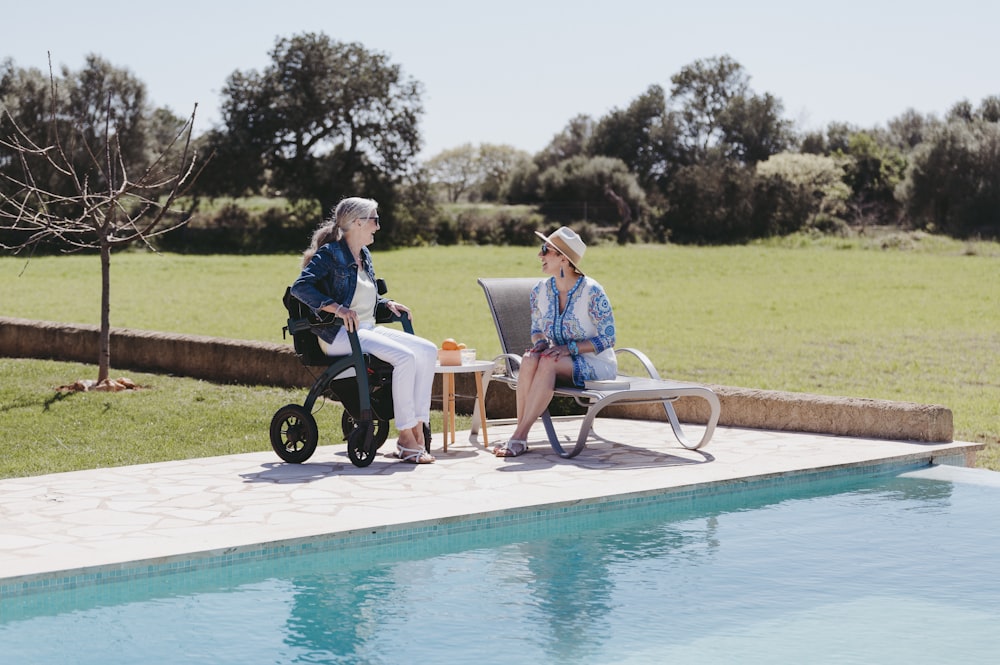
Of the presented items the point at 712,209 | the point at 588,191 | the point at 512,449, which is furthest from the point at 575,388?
the point at 588,191

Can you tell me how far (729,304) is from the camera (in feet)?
71.3

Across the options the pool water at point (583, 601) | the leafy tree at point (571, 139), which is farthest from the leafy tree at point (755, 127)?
the pool water at point (583, 601)

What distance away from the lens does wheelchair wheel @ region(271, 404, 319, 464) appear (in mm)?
6953

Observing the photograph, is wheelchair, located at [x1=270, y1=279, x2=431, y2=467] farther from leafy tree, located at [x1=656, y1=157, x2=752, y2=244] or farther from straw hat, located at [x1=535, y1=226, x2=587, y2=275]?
leafy tree, located at [x1=656, y1=157, x2=752, y2=244]

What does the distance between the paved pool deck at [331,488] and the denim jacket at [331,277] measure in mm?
928

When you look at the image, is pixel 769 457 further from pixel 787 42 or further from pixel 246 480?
pixel 787 42

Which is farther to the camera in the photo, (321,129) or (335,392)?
(321,129)

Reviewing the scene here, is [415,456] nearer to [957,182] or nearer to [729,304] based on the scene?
[729,304]

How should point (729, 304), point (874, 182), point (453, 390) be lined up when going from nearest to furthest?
point (453, 390) → point (729, 304) → point (874, 182)

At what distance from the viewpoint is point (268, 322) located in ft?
61.4

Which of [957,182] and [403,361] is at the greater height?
[957,182]

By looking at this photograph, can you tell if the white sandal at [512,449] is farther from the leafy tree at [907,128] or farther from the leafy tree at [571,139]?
the leafy tree at [907,128]

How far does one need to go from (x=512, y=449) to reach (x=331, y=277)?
4.83 ft

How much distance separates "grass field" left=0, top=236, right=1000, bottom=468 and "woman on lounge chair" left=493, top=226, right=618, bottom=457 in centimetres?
258
